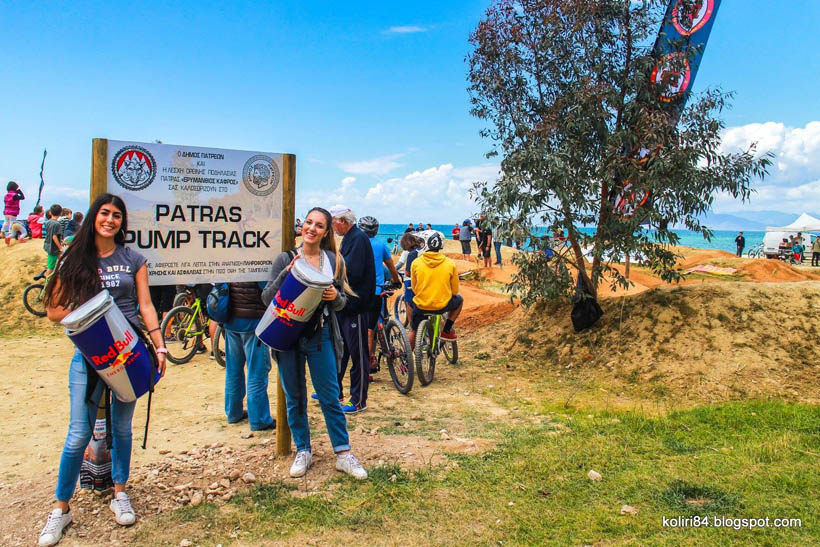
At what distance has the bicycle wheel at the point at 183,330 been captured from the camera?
8.09 metres

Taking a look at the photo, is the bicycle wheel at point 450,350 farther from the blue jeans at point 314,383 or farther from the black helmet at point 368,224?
the blue jeans at point 314,383

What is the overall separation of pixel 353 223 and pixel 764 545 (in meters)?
4.00

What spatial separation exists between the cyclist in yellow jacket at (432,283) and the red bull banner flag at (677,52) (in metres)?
2.37

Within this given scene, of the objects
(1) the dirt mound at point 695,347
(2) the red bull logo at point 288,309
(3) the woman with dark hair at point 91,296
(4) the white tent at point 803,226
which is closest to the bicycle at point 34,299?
(1) the dirt mound at point 695,347

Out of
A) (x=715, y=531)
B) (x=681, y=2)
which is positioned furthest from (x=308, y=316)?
(x=681, y=2)

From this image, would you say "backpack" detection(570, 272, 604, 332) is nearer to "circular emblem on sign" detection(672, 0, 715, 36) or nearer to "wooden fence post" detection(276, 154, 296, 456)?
"circular emblem on sign" detection(672, 0, 715, 36)

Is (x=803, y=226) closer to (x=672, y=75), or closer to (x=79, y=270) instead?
(x=672, y=75)

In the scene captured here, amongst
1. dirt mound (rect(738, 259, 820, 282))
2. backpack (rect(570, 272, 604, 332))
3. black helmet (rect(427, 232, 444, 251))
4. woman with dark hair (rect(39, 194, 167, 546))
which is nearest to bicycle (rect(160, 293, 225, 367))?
black helmet (rect(427, 232, 444, 251))

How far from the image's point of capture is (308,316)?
3643 millimetres

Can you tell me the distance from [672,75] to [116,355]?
265 inches

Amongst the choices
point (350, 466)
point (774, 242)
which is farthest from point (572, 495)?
point (774, 242)

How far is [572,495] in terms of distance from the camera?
3.62 metres

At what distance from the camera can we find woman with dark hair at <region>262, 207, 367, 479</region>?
3822mm

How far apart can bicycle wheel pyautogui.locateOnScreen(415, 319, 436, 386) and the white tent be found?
34739mm
